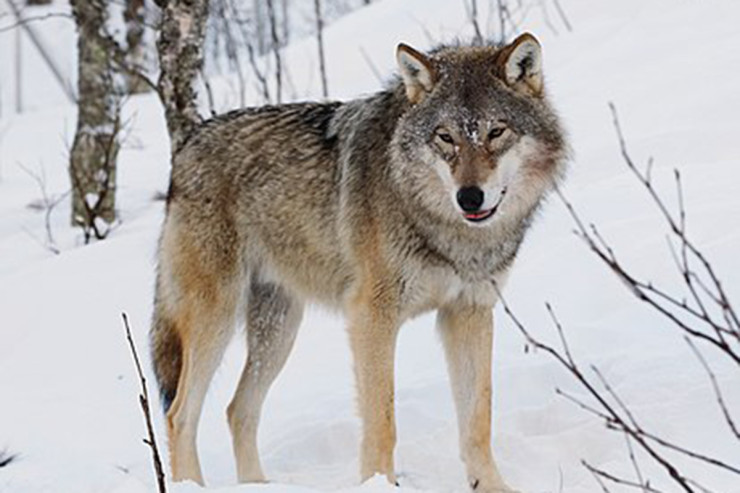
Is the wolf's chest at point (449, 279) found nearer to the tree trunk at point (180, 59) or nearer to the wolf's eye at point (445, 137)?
the wolf's eye at point (445, 137)

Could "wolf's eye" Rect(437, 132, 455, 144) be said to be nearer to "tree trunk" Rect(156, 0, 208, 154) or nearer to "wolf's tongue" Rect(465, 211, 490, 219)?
"wolf's tongue" Rect(465, 211, 490, 219)

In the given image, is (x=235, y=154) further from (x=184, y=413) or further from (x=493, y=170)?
(x=493, y=170)

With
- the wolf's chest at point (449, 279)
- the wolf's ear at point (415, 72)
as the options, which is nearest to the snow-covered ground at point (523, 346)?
the wolf's chest at point (449, 279)

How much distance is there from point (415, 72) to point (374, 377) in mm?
1140

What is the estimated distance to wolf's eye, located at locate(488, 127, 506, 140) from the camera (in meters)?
4.16

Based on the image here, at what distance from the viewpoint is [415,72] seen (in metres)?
4.39

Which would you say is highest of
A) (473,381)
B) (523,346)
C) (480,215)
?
(480,215)

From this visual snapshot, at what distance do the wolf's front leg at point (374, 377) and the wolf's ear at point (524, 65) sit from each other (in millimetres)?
917

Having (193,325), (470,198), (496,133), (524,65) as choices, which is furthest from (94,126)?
(470,198)

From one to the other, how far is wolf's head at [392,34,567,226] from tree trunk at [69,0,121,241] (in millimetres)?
5209

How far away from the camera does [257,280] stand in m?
5.13

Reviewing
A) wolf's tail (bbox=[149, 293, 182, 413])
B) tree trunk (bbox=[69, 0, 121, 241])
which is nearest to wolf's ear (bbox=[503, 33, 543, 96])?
wolf's tail (bbox=[149, 293, 182, 413])

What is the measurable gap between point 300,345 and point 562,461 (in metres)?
2.10

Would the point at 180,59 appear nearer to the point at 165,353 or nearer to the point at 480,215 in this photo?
the point at 165,353
